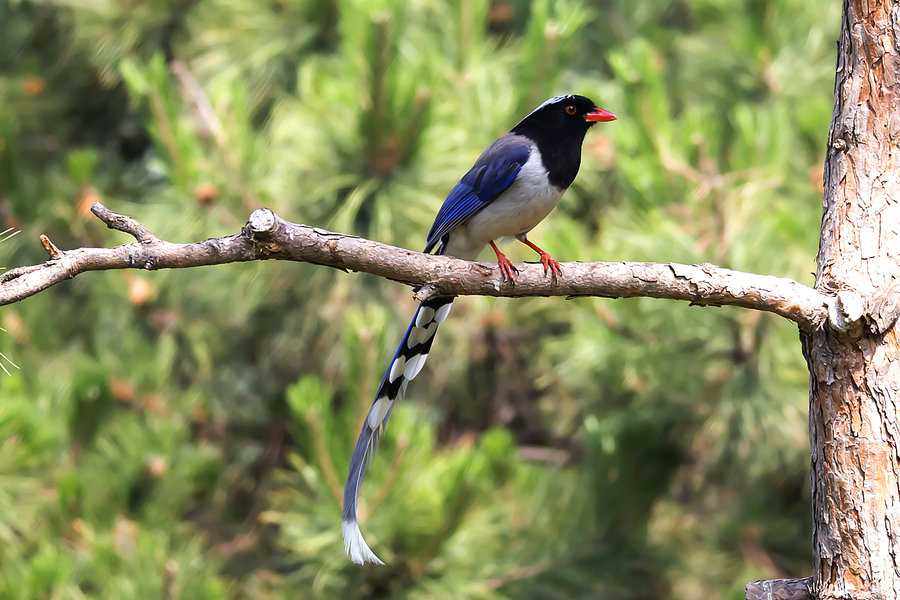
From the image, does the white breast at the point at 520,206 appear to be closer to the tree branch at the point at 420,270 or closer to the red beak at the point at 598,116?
the red beak at the point at 598,116

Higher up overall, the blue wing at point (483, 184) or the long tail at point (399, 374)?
the blue wing at point (483, 184)

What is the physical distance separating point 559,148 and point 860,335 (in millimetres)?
1261

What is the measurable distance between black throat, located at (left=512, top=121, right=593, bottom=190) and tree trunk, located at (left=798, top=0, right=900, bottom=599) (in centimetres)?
98

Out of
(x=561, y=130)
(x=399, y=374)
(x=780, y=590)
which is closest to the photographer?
(x=780, y=590)

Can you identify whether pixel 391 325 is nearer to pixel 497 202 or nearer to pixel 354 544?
pixel 497 202

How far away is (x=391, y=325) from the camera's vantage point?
150 inches

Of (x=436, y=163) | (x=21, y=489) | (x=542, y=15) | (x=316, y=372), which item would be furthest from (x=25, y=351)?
(x=542, y=15)

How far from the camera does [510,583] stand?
3.66 m

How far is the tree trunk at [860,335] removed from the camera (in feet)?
5.78

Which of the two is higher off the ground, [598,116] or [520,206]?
[598,116]

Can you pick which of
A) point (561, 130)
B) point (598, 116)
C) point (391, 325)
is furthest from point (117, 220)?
point (391, 325)

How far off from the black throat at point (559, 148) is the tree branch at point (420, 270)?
30.6 inches

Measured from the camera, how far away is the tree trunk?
1763mm

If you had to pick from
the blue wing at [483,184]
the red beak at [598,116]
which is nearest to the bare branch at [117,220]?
the blue wing at [483,184]
